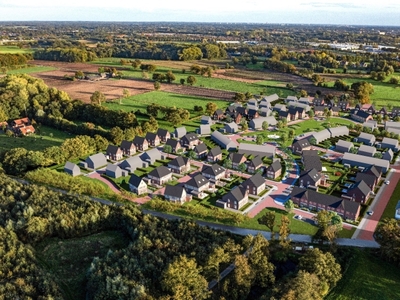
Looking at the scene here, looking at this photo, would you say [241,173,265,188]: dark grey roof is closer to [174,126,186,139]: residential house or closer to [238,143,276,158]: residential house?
[238,143,276,158]: residential house

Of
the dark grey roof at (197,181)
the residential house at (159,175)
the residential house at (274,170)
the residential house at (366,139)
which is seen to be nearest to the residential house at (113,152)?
the residential house at (159,175)

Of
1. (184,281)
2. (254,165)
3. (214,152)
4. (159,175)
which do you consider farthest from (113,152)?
(184,281)

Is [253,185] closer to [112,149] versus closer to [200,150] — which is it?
[200,150]

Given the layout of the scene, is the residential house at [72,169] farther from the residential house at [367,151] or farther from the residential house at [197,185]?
the residential house at [367,151]

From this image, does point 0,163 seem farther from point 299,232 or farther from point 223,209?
point 299,232

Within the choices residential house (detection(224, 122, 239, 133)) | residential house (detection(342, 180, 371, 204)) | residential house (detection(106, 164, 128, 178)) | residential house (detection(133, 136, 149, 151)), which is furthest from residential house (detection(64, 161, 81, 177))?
→ residential house (detection(342, 180, 371, 204))
